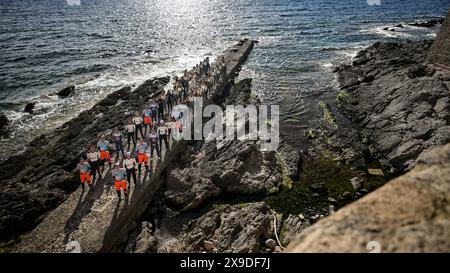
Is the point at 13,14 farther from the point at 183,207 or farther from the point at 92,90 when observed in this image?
the point at 183,207

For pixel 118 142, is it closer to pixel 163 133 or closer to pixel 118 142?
pixel 118 142

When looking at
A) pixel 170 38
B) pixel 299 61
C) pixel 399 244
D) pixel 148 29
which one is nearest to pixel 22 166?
pixel 399 244

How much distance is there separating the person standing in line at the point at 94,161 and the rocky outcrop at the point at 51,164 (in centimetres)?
124

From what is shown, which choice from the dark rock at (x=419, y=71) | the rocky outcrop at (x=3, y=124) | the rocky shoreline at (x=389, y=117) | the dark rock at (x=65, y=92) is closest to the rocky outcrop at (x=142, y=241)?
the rocky shoreline at (x=389, y=117)

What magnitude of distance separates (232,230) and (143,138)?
9710 mm

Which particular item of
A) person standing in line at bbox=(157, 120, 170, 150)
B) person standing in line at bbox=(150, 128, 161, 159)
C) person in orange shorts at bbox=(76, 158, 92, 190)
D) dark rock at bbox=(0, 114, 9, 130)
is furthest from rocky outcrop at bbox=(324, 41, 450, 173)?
dark rock at bbox=(0, 114, 9, 130)

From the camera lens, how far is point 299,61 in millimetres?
44312

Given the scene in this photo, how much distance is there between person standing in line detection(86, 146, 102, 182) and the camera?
53.5 feet

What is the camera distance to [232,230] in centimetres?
1438

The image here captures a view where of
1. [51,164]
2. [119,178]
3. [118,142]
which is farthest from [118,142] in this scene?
[51,164]

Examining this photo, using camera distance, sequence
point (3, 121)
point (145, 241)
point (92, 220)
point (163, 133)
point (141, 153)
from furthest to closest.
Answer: point (3, 121)
point (163, 133)
point (141, 153)
point (145, 241)
point (92, 220)

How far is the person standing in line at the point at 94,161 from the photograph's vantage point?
1630cm

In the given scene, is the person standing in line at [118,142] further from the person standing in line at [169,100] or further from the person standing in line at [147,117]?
the person standing in line at [169,100]

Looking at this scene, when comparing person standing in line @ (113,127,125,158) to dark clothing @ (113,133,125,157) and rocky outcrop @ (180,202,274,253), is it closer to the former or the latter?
dark clothing @ (113,133,125,157)
